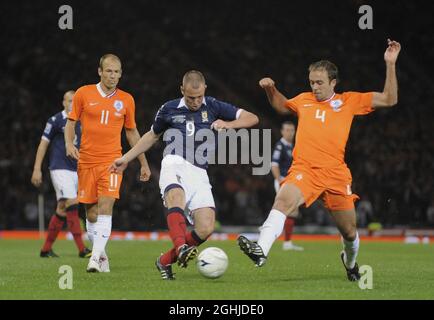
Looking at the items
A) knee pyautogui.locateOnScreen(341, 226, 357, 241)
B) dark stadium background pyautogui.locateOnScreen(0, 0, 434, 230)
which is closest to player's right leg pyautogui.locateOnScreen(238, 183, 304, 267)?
knee pyautogui.locateOnScreen(341, 226, 357, 241)

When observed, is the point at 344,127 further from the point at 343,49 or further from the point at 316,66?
the point at 343,49

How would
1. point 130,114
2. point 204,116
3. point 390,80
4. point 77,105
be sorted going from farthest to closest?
1. point 130,114
2. point 77,105
3. point 204,116
4. point 390,80

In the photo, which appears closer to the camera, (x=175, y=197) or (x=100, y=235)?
(x=175, y=197)

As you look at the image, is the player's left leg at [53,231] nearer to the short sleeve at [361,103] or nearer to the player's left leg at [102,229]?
the player's left leg at [102,229]

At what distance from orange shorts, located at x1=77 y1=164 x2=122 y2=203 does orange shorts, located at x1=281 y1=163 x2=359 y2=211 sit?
2283mm

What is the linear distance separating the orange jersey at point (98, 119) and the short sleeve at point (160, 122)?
1.41 meters

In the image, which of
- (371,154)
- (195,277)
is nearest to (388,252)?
(195,277)

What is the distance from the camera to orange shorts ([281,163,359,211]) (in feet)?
27.1

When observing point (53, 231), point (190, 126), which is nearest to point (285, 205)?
point (190, 126)

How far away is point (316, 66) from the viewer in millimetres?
8477

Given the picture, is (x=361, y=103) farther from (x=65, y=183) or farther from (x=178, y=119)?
(x=65, y=183)

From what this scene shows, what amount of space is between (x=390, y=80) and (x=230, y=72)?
816 inches

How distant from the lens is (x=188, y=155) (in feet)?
28.3

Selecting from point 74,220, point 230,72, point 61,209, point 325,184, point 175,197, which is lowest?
point 74,220
